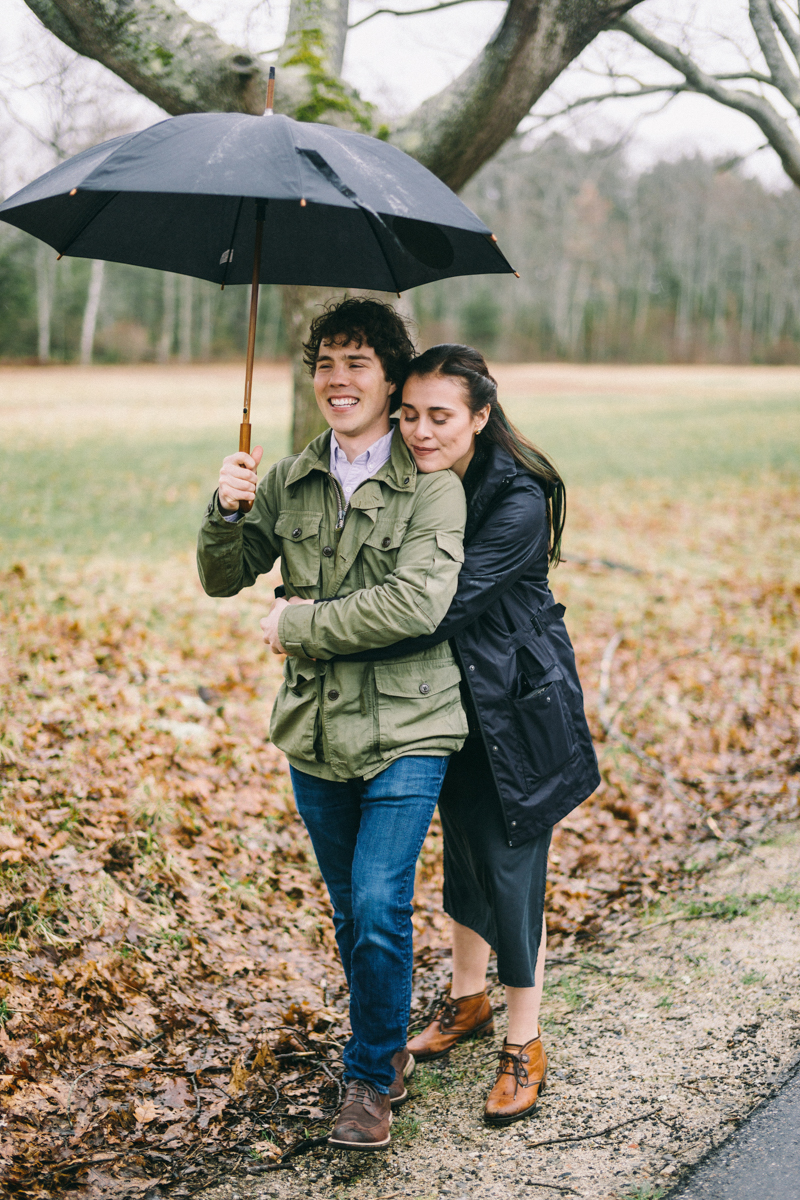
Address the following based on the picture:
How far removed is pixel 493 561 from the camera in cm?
278

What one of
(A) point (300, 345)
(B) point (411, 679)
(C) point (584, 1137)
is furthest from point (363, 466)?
(A) point (300, 345)

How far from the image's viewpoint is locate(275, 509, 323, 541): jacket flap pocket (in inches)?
112

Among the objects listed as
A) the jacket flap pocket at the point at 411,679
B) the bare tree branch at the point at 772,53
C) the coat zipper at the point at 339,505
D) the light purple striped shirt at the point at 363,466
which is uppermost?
the bare tree branch at the point at 772,53

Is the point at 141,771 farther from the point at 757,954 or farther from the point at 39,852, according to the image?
the point at 757,954

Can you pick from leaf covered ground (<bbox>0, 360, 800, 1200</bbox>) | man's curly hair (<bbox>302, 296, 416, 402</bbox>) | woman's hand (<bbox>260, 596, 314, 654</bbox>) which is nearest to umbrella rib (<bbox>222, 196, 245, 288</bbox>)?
man's curly hair (<bbox>302, 296, 416, 402</bbox>)

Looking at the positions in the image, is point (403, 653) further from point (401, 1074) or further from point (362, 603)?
point (401, 1074)

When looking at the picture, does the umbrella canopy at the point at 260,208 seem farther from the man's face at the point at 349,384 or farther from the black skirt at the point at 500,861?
the black skirt at the point at 500,861

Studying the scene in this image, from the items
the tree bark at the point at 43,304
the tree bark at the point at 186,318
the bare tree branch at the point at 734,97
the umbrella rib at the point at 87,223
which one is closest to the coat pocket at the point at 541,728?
the umbrella rib at the point at 87,223

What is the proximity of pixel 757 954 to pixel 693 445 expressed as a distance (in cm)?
1847

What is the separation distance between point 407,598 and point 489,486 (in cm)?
52

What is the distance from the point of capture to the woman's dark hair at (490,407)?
9.20ft

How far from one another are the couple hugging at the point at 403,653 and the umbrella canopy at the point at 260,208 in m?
0.37

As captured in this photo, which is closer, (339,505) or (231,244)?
(339,505)

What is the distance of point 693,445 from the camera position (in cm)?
2084
